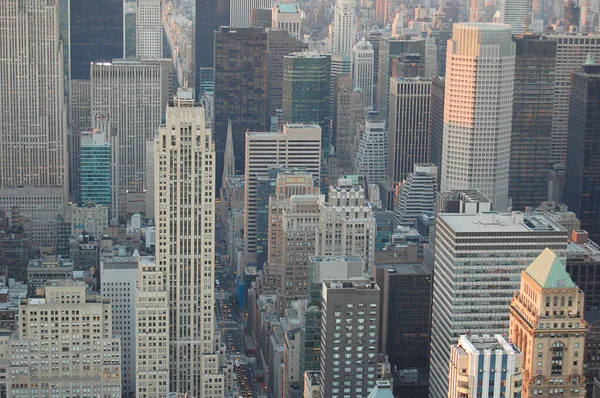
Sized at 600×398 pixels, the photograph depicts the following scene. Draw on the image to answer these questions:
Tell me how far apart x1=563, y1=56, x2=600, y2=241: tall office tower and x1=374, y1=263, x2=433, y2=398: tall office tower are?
5353 cm

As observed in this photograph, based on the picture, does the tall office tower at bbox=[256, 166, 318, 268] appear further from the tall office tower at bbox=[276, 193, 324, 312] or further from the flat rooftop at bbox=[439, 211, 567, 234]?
the flat rooftop at bbox=[439, 211, 567, 234]

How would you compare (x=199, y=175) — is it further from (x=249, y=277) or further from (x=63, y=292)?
(x=249, y=277)

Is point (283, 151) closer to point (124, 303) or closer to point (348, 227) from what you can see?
point (348, 227)

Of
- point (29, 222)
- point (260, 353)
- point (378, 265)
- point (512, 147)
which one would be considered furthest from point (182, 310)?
point (512, 147)

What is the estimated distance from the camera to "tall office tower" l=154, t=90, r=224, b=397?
114625 millimetres

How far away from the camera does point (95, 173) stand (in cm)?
19750

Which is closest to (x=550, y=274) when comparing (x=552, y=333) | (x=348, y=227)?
(x=552, y=333)

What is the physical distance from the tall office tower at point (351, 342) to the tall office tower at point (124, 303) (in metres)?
22.9

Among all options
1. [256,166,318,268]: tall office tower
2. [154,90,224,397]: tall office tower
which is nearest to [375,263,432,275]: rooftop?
[154,90,224,397]: tall office tower

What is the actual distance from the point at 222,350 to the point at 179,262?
10.6m

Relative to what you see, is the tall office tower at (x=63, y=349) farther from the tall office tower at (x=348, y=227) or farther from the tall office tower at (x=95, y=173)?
the tall office tower at (x=95, y=173)

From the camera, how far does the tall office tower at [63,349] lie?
112 m

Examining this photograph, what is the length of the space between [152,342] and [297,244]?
1452 inches

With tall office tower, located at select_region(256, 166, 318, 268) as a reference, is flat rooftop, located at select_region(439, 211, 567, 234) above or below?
above
